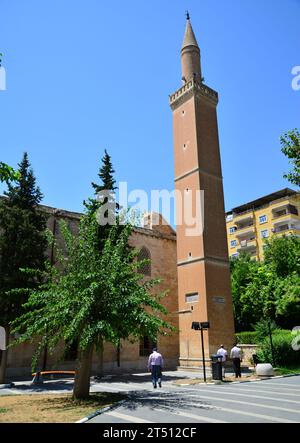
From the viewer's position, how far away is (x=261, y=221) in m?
57.7

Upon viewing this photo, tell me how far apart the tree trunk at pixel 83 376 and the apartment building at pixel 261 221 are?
1687 inches

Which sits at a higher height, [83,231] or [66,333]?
[83,231]

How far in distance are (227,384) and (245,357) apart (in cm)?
955

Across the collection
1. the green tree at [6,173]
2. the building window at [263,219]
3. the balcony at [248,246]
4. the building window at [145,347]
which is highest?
the building window at [263,219]

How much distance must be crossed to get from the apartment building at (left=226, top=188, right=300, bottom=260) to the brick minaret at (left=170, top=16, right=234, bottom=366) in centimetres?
2684

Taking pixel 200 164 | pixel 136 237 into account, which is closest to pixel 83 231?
pixel 200 164

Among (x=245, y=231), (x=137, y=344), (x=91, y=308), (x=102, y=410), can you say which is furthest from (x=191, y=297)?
(x=245, y=231)

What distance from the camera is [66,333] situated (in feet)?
35.7

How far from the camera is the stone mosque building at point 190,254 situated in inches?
937

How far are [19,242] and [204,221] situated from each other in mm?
12402

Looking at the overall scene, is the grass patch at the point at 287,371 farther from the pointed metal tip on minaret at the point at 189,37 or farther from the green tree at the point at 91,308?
the pointed metal tip on minaret at the point at 189,37

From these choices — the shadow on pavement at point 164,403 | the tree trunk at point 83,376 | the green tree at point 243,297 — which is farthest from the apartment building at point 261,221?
the tree trunk at point 83,376
